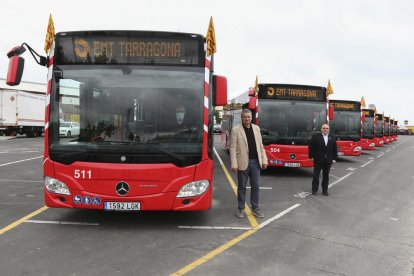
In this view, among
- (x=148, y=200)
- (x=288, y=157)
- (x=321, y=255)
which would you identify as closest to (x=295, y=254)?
(x=321, y=255)

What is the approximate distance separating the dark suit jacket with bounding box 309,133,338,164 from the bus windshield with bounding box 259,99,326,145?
106 inches

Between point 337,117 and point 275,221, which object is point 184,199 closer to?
point 275,221

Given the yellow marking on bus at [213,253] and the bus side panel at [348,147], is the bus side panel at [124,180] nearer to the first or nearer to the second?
the yellow marking on bus at [213,253]

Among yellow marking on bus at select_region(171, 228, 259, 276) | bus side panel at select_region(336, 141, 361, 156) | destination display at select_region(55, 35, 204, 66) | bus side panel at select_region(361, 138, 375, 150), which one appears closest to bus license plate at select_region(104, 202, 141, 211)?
yellow marking on bus at select_region(171, 228, 259, 276)

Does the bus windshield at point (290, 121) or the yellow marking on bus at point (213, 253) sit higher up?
the bus windshield at point (290, 121)

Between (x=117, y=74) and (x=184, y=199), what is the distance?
2054mm

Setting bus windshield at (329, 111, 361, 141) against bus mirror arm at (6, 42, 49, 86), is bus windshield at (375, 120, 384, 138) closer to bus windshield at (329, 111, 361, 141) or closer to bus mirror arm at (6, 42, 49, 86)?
bus windshield at (329, 111, 361, 141)

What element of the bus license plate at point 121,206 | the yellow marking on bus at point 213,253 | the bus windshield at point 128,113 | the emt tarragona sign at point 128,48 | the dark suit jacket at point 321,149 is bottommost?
the yellow marking on bus at point 213,253

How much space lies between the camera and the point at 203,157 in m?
5.99

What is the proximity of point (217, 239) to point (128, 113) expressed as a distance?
2183mm

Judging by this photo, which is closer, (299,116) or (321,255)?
(321,255)

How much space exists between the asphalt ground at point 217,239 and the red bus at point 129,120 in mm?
536

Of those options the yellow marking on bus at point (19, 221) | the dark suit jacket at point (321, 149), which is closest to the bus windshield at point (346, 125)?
the dark suit jacket at point (321, 149)

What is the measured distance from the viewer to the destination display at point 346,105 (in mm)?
19547
